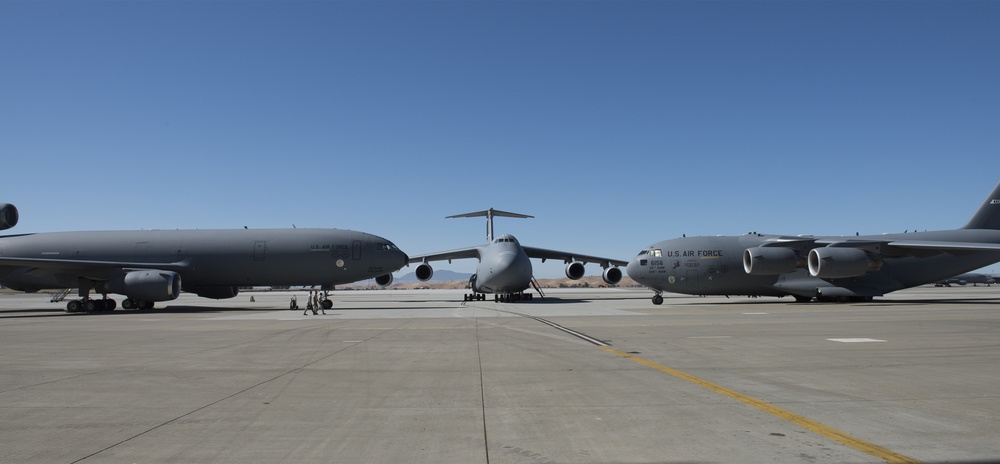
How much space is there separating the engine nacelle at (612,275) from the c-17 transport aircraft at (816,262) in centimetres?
530

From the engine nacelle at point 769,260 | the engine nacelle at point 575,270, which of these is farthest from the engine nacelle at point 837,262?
the engine nacelle at point 575,270

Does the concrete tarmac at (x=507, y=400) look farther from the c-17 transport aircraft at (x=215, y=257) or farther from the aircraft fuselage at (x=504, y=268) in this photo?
the aircraft fuselage at (x=504, y=268)

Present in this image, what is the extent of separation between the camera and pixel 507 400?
6.67 metres

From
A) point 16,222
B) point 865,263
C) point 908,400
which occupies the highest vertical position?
point 16,222

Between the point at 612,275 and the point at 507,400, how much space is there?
106ft

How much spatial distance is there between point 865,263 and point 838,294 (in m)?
2.23

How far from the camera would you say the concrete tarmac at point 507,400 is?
4.67 m

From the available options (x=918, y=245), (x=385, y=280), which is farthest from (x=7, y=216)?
(x=918, y=245)

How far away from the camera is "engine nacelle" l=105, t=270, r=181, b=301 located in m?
27.2

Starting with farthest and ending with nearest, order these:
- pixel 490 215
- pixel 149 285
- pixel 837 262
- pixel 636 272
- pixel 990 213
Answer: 1. pixel 490 215
2. pixel 636 272
3. pixel 990 213
4. pixel 837 262
5. pixel 149 285

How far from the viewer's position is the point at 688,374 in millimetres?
8359

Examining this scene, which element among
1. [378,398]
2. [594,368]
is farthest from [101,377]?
[594,368]

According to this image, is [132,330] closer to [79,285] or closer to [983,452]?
[79,285]

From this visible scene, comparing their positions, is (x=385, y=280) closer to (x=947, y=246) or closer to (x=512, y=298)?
(x=512, y=298)
